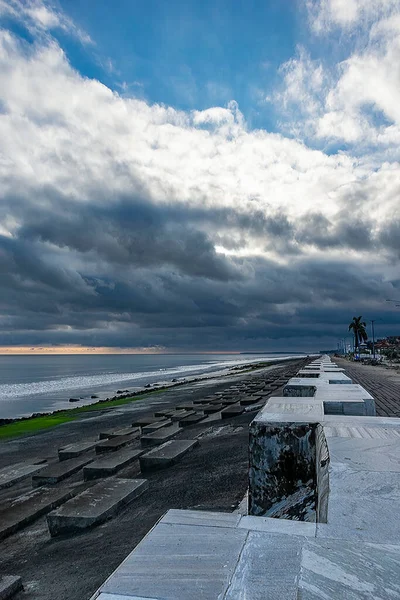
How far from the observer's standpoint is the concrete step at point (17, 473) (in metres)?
8.51

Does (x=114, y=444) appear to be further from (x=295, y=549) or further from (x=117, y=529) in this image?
(x=295, y=549)

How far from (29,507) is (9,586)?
2.56 m

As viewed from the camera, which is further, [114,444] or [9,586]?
[114,444]

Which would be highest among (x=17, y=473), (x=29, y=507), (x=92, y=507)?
(x=92, y=507)

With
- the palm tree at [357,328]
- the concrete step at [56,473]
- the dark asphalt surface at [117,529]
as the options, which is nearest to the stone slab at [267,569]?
the dark asphalt surface at [117,529]

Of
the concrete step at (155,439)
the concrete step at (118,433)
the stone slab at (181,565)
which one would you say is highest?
the stone slab at (181,565)

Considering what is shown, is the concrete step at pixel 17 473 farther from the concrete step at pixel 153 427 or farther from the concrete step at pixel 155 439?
the concrete step at pixel 153 427

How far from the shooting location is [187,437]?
10.0m

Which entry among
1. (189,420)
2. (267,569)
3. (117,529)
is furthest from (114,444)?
(267,569)

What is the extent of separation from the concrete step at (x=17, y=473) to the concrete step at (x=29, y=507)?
5.25 feet

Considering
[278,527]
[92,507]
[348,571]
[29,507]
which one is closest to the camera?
[348,571]

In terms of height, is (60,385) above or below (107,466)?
below

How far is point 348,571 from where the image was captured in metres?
1.54

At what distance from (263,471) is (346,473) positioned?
37.5 inches
